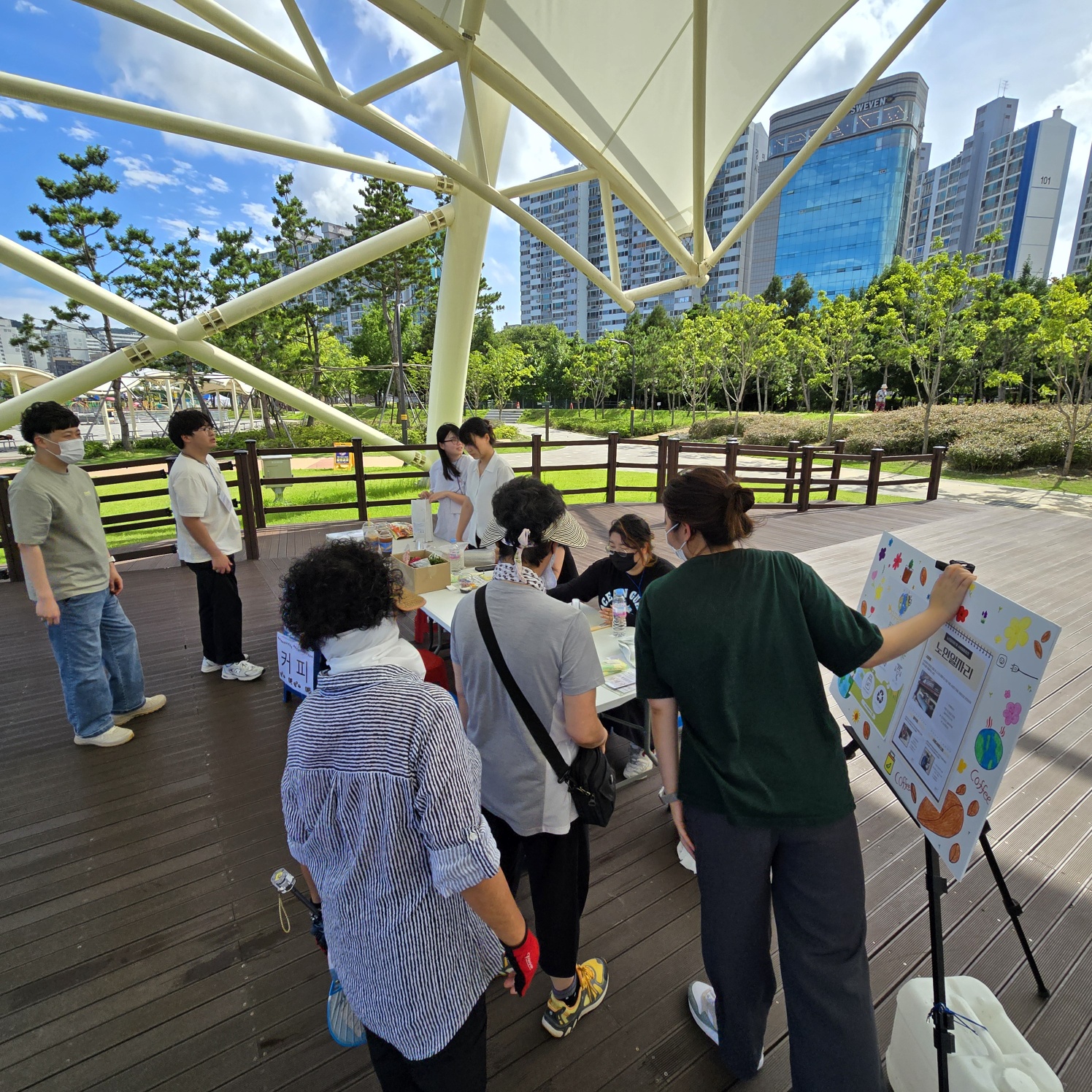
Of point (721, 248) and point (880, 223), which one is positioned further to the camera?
A: point (880, 223)

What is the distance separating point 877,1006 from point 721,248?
9.26 m

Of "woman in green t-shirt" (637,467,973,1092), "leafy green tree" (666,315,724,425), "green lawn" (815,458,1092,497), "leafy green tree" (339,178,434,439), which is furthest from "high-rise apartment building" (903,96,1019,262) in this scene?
"woman in green t-shirt" (637,467,973,1092)

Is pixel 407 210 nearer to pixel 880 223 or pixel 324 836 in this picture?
pixel 324 836

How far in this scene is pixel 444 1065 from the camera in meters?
1.19

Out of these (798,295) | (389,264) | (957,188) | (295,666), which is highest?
(957,188)

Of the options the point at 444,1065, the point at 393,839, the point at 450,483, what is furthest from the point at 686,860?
the point at 450,483

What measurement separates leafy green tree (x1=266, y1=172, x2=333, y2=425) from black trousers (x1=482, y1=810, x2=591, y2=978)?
64.0 feet

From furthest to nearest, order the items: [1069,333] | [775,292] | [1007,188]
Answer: [1007,188]
[775,292]
[1069,333]

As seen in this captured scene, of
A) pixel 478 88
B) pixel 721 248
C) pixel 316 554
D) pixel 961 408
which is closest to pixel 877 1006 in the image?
pixel 316 554

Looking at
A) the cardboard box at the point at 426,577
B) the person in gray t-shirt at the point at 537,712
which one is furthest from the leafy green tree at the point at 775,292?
the person in gray t-shirt at the point at 537,712

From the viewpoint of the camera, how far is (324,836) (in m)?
1.10

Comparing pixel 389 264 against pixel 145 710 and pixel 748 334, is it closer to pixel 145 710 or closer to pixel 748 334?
pixel 748 334

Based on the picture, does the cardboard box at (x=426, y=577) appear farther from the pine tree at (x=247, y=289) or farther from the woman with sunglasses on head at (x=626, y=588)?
the pine tree at (x=247, y=289)

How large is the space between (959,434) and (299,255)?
25.3 meters
